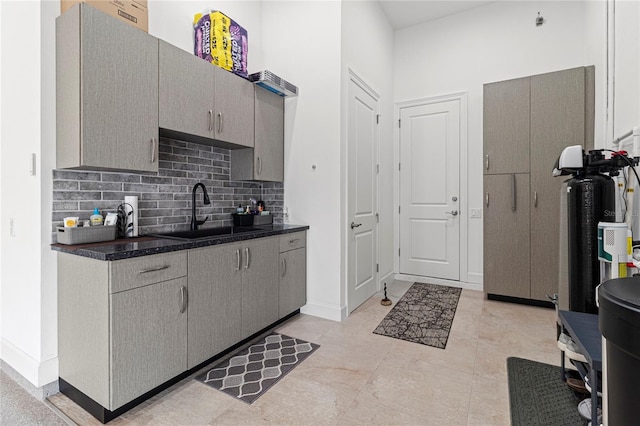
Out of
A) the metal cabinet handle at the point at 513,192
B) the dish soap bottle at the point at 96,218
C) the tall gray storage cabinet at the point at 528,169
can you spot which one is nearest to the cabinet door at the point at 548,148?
the tall gray storage cabinet at the point at 528,169

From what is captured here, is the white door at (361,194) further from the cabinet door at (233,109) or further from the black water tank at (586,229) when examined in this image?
the black water tank at (586,229)

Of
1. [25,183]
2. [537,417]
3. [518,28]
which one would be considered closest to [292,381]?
[537,417]

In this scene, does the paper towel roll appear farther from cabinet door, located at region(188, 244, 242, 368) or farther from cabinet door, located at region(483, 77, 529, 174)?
cabinet door, located at region(483, 77, 529, 174)

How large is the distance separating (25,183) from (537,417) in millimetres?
3251

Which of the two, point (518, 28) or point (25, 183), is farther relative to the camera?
point (518, 28)

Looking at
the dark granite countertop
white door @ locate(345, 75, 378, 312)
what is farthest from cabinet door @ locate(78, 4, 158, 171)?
white door @ locate(345, 75, 378, 312)

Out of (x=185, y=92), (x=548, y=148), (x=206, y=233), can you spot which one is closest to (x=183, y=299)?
(x=206, y=233)

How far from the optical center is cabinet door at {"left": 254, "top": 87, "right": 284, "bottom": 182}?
2973 millimetres

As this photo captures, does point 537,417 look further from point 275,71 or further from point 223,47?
point 275,71

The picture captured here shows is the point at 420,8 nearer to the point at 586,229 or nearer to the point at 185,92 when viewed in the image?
the point at 185,92

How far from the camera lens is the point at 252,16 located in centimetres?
333

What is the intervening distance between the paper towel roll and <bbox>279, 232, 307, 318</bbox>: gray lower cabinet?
3.80 ft

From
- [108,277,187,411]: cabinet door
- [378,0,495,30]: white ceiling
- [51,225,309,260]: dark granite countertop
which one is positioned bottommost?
[108,277,187,411]: cabinet door

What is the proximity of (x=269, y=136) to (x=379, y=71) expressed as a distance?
1.88 meters
